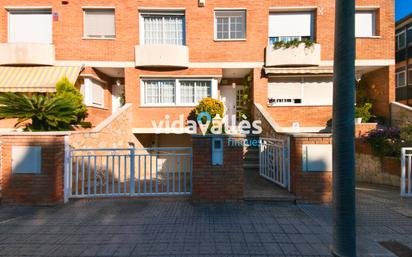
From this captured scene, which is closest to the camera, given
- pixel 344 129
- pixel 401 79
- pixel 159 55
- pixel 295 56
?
pixel 344 129

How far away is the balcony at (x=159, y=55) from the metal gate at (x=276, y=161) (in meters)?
5.88

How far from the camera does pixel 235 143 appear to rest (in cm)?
500

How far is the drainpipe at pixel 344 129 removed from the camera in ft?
8.85

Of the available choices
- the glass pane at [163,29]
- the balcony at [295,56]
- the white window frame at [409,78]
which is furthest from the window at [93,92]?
the white window frame at [409,78]

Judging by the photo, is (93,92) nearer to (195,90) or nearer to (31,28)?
(31,28)

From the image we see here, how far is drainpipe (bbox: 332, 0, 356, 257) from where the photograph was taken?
2.70 metres

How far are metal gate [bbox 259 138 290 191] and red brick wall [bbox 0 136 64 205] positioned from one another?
5442 mm

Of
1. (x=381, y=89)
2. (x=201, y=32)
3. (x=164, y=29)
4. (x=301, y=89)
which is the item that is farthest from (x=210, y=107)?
(x=381, y=89)

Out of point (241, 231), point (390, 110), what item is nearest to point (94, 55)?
point (241, 231)

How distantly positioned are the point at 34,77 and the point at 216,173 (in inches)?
388

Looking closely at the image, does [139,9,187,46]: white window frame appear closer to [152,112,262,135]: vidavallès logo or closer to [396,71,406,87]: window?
[152,112,262,135]: vidavallès logo

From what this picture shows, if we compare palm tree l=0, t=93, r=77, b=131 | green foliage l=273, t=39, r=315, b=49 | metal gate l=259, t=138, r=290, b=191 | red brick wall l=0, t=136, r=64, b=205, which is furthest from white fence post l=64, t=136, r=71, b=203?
green foliage l=273, t=39, r=315, b=49

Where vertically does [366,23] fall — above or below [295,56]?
above

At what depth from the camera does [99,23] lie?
1062cm
